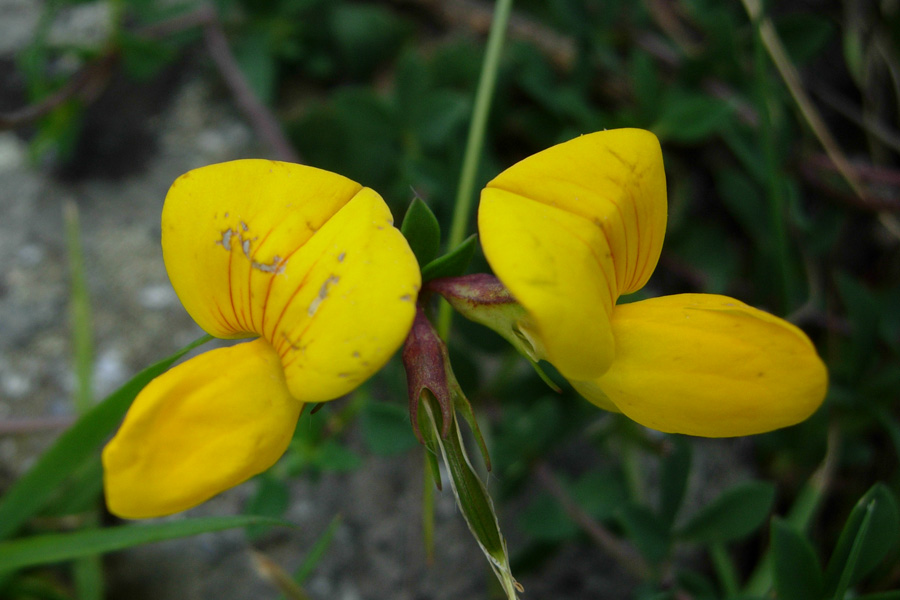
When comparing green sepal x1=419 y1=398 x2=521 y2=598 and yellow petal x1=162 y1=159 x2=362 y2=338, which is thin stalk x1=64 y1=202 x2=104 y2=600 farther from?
green sepal x1=419 y1=398 x2=521 y2=598

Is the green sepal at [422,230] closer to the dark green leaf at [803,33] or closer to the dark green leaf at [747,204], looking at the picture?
the dark green leaf at [747,204]

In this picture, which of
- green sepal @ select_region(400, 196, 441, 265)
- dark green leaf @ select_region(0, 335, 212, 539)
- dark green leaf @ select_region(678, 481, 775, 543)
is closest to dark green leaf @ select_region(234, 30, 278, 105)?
dark green leaf @ select_region(0, 335, 212, 539)

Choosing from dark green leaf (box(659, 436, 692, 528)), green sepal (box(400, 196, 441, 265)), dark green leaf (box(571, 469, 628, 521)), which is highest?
green sepal (box(400, 196, 441, 265))

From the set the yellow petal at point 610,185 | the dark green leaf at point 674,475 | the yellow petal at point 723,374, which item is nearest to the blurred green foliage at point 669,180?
the dark green leaf at point 674,475

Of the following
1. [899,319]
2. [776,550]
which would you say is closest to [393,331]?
[776,550]

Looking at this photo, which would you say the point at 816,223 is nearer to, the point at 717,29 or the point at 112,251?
the point at 717,29

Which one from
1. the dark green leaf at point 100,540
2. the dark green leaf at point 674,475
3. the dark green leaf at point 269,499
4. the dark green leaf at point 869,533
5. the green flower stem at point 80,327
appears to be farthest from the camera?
the green flower stem at point 80,327
